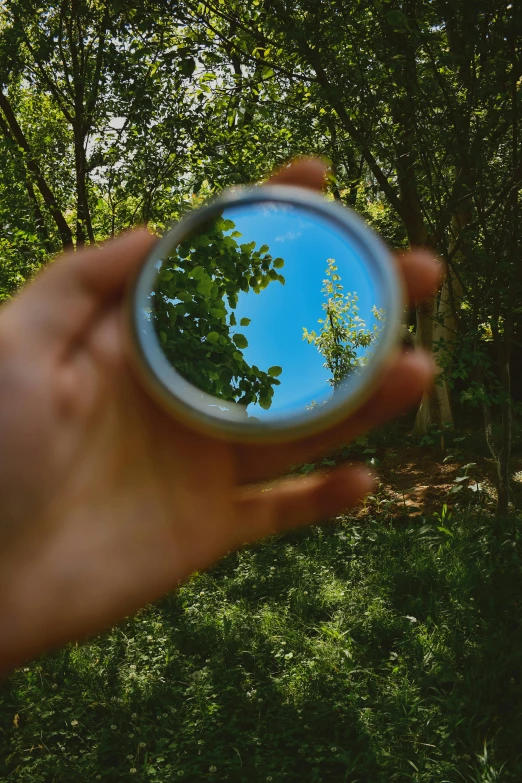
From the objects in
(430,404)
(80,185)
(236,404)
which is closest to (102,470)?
(236,404)

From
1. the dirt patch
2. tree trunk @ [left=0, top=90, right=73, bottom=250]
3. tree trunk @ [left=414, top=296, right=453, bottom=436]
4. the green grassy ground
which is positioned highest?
tree trunk @ [left=0, top=90, right=73, bottom=250]

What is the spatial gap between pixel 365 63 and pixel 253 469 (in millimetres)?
3956

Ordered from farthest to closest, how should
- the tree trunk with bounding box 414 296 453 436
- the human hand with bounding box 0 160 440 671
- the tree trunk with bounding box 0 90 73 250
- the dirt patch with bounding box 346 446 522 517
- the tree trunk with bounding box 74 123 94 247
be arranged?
the tree trunk with bounding box 414 296 453 436, the tree trunk with bounding box 0 90 73 250, the tree trunk with bounding box 74 123 94 247, the dirt patch with bounding box 346 446 522 517, the human hand with bounding box 0 160 440 671

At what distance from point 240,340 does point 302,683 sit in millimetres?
2776

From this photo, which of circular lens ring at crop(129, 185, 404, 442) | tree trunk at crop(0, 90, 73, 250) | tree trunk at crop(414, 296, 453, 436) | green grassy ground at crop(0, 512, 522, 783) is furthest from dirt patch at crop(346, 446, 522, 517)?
circular lens ring at crop(129, 185, 404, 442)

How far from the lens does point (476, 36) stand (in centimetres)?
390

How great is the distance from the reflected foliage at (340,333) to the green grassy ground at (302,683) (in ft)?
7.52

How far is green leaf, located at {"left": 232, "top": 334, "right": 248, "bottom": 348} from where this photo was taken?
168 cm

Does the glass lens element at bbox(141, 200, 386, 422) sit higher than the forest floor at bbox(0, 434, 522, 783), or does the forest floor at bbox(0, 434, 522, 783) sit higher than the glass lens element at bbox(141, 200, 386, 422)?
the glass lens element at bbox(141, 200, 386, 422)

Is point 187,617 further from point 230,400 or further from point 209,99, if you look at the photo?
point 209,99

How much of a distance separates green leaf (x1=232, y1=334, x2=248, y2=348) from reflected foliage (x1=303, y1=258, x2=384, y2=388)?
0.16 m

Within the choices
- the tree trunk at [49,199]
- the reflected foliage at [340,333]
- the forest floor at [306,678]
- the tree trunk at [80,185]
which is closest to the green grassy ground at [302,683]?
the forest floor at [306,678]

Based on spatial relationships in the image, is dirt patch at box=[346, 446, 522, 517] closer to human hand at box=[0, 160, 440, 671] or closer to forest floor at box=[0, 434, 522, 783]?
forest floor at box=[0, 434, 522, 783]

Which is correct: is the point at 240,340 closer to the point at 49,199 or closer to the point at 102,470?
the point at 102,470
